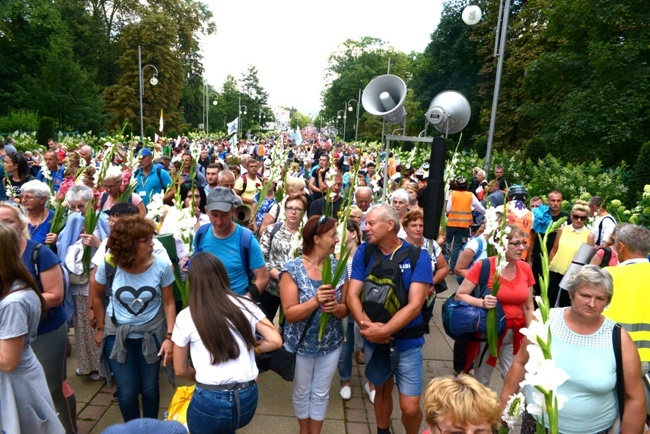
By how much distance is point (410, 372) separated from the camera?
326 cm

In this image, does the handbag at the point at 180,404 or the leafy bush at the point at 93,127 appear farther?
the leafy bush at the point at 93,127

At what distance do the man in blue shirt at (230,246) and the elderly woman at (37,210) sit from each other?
1.33m

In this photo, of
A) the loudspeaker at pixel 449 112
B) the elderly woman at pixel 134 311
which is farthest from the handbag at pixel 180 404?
the loudspeaker at pixel 449 112

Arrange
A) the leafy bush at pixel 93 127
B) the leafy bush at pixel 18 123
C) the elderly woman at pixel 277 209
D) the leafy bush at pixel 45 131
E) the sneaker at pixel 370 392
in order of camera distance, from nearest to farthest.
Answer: the sneaker at pixel 370 392
the elderly woman at pixel 277 209
the leafy bush at pixel 45 131
the leafy bush at pixel 18 123
the leafy bush at pixel 93 127

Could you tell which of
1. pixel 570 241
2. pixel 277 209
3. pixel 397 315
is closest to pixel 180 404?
pixel 397 315

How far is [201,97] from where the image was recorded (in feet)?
219

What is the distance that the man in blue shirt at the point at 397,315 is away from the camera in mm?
3152

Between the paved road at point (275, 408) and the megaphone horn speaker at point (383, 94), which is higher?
the megaphone horn speaker at point (383, 94)

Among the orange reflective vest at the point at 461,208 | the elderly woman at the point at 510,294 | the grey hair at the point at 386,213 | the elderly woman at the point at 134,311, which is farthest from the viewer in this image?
the orange reflective vest at the point at 461,208

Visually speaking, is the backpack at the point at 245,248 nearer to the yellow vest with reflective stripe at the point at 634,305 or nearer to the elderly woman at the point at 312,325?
the elderly woman at the point at 312,325

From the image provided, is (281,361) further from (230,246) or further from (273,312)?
(273,312)

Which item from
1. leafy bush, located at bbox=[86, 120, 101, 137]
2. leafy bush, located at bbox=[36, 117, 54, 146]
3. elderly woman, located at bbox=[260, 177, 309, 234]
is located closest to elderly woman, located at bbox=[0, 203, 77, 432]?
elderly woman, located at bbox=[260, 177, 309, 234]

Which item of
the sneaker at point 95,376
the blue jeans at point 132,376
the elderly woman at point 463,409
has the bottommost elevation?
the sneaker at point 95,376

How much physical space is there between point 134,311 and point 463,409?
220 cm
